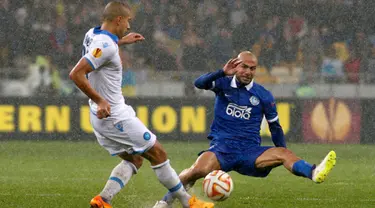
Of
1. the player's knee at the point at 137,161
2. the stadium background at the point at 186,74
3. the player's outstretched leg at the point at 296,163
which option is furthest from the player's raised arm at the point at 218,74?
the stadium background at the point at 186,74

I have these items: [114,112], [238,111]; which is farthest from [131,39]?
[238,111]

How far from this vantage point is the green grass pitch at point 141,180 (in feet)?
31.8

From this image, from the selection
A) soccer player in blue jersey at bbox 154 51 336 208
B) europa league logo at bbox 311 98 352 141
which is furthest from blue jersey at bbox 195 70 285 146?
europa league logo at bbox 311 98 352 141

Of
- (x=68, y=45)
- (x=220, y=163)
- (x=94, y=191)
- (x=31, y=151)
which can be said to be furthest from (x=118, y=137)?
(x=68, y=45)

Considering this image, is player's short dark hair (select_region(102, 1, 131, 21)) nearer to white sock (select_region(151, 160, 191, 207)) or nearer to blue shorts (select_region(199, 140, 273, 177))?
white sock (select_region(151, 160, 191, 207))

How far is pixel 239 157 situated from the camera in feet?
29.3

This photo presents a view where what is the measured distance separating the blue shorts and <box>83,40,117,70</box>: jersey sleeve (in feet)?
5.58

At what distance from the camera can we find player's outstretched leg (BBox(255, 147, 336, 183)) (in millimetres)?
8305

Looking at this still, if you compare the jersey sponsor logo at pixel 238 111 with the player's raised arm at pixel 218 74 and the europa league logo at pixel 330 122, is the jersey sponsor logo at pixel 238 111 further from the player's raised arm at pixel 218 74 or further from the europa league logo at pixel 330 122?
the europa league logo at pixel 330 122

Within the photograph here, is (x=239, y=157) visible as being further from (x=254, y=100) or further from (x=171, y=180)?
Answer: (x=171, y=180)

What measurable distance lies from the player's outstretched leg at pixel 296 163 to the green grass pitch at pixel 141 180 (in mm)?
664

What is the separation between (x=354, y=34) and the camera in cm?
2012

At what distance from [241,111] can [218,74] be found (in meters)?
0.56

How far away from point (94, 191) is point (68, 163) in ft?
13.2
